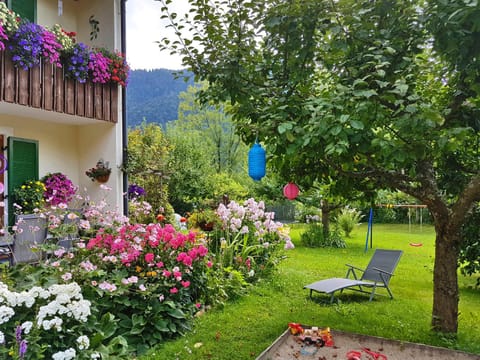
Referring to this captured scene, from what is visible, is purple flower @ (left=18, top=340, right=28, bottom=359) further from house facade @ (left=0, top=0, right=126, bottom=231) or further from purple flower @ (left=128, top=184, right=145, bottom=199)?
purple flower @ (left=128, top=184, right=145, bottom=199)

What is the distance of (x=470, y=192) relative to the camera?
3602 mm

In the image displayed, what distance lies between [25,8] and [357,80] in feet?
21.5

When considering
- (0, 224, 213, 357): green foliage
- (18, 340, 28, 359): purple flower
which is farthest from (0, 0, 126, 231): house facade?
(18, 340, 28, 359): purple flower

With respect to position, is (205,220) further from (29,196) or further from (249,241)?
(29,196)

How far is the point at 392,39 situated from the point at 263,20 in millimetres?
1137

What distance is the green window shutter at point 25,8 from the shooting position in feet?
21.8

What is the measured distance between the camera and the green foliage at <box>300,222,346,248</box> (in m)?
11.7

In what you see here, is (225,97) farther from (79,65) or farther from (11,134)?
(11,134)

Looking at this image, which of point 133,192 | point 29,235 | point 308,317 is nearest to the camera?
point 29,235

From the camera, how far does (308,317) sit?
4.92 m

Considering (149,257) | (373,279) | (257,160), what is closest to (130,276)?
(149,257)

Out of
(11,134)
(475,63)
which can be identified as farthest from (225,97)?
(11,134)

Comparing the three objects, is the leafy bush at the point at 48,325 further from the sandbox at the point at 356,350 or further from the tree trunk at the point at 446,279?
the tree trunk at the point at 446,279

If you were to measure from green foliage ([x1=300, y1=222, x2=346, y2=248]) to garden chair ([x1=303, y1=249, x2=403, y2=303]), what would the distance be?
509cm
